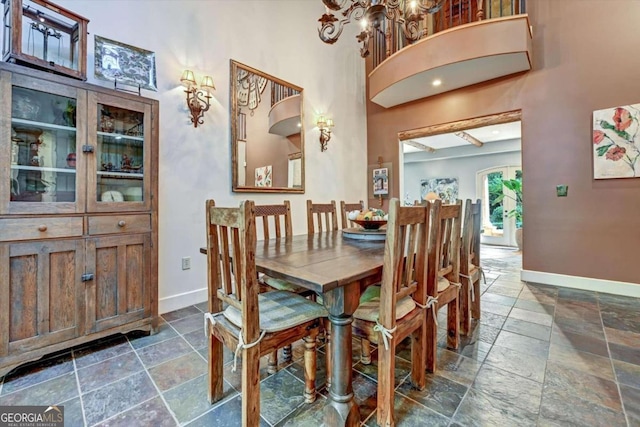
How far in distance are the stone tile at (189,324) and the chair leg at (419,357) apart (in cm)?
162

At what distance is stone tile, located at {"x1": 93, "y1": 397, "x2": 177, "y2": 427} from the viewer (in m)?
1.22

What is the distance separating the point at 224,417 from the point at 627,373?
7.53 ft

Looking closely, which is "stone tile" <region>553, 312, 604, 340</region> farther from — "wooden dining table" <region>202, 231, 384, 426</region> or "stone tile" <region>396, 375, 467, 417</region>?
"wooden dining table" <region>202, 231, 384, 426</region>

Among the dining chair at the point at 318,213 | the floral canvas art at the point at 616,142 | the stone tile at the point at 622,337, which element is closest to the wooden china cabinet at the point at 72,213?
the dining chair at the point at 318,213

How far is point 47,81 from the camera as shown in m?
1.62

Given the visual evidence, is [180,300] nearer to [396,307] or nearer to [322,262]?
[322,262]

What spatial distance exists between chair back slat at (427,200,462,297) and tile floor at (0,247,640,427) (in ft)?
1.80

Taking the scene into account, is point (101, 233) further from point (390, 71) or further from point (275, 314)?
point (390, 71)

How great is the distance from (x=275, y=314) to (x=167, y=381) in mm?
860

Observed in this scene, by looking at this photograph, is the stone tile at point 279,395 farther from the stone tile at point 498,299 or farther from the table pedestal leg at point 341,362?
the stone tile at point 498,299

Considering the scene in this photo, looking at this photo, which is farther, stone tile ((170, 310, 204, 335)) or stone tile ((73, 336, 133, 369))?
stone tile ((170, 310, 204, 335))

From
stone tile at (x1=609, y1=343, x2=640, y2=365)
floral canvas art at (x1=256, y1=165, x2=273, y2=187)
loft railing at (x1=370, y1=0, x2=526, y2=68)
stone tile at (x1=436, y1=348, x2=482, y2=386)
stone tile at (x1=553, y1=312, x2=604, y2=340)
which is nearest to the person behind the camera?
stone tile at (x1=436, y1=348, x2=482, y2=386)

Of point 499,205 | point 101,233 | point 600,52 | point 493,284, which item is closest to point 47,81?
point 101,233

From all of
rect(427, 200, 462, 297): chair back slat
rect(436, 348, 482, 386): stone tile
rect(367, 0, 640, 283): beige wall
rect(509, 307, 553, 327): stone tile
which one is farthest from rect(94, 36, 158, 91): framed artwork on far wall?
rect(367, 0, 640, 283): beige wall
